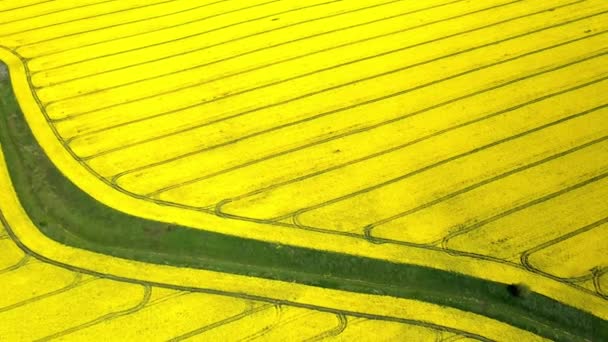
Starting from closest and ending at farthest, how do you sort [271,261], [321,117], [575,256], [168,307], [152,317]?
1. [152,317]
2. [168,307]
3. [575,256]
4. [271,261]
5. [321,117]

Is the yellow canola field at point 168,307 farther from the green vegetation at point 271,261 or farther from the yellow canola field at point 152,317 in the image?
the green vegetation at point 271,261

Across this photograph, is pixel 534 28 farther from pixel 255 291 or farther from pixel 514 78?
pixel 255 291

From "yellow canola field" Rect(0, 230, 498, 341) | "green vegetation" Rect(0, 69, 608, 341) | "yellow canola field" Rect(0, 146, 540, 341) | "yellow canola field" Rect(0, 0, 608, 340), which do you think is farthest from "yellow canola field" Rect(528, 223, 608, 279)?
"yellow canola field" Rect(0, 230, 498, 341)

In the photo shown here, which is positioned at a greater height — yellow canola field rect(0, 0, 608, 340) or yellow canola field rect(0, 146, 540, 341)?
yellow canola field rect(0, 0, 608, 340)

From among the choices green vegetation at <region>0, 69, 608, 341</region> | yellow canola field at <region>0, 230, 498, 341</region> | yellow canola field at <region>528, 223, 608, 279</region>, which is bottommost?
yellow canola field at <region>0, 230, 498, 341</region>

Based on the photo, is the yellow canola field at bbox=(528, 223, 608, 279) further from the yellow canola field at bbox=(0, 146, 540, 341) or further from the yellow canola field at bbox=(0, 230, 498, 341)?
the yellow canola field at bbox=(0, 230, 498, 341)

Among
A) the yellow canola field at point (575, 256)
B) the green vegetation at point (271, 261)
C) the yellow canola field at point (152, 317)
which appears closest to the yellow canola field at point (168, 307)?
the yellow canola field at point (152, 317)

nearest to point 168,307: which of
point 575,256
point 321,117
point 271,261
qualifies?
point 271,261

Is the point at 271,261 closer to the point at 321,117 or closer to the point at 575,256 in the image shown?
the point at 321,117
